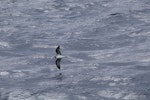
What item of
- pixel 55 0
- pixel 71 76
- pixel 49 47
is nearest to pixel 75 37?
pixel 49 47

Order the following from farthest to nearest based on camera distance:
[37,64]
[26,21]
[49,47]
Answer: [26,21], [49,47], [37,64]

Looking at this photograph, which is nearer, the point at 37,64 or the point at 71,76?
the point at 71,76

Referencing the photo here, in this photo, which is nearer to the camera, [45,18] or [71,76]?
[71,76]

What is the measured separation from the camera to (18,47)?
4981 cm

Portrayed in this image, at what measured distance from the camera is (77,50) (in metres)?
47.2

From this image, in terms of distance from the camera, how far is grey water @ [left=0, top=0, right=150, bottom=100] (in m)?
34.9

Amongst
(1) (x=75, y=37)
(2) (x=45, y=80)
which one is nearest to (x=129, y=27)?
(1) (x=75, y=37)

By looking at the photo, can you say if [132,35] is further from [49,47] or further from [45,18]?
[45,18]

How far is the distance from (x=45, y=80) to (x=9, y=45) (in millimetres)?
13915

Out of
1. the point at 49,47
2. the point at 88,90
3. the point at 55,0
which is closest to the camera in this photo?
the point at 88,90

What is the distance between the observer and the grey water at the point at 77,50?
115ft

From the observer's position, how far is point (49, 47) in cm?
4922

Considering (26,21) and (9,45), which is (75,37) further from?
(26,21)

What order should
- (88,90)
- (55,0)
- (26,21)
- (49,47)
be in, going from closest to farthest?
(88,90) < (49,47) < (26,21) < (55,0)
